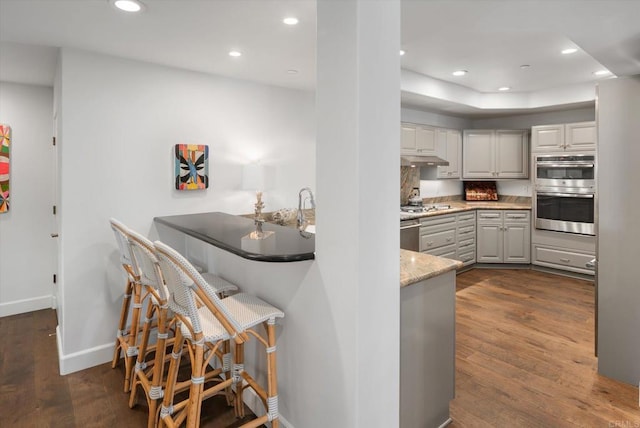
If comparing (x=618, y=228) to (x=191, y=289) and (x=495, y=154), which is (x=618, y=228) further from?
(x=495, y=154)

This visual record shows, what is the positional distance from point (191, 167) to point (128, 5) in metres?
1.47

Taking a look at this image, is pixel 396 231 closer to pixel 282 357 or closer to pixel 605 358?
pixel 282 357

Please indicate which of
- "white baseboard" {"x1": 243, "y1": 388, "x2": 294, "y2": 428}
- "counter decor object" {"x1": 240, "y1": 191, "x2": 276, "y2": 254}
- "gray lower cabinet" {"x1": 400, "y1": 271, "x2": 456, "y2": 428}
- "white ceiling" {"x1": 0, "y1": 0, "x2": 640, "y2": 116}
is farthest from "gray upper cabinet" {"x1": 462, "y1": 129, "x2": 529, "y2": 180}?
"white baseboard" {"x1": 243, "y1": 388, "x2": 294, "y2": 428}

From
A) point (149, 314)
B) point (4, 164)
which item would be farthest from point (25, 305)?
point (149, 314)

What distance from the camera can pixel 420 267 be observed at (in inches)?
79.2

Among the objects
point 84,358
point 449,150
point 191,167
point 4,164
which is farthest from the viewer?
point 449,150

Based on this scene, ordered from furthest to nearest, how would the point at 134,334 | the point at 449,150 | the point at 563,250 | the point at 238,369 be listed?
the point at 449,150
the point at 563,250
the point at 134,334
the point at 238,369

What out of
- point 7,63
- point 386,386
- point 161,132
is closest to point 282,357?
point 386,386

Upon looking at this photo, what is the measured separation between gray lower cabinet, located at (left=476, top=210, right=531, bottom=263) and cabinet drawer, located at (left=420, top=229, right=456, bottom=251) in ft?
2.25

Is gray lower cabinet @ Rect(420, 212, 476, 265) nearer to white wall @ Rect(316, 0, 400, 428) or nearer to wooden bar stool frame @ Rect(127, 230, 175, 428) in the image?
white wall @ Rect(316, 0, 400, 428)

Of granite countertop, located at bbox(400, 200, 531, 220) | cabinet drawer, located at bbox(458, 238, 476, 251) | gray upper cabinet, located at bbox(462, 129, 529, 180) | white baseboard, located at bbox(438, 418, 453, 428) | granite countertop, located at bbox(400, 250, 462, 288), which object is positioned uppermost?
gray upper cabinet, located at bbox(462, 129, 529, 180)

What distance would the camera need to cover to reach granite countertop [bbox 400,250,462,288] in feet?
5.96

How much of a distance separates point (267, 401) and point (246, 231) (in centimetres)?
96

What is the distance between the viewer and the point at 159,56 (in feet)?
9.59
